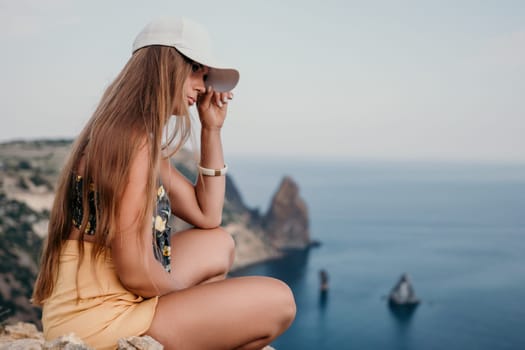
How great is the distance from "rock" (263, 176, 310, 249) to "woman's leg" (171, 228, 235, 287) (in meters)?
68.2

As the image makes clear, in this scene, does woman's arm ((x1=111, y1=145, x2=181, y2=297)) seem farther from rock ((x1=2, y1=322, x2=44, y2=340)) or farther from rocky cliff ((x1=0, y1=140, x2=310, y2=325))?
rocky cliff ((x1=0, y1=140, x2=310, y2=325))

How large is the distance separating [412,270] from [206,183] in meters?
60.6

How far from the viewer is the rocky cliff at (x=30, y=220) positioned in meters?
27.1

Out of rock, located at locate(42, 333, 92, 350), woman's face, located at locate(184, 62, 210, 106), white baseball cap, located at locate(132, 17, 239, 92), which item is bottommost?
rock, located at locate(42, 333, 92, 350)

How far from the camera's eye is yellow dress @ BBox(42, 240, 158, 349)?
5.92ft

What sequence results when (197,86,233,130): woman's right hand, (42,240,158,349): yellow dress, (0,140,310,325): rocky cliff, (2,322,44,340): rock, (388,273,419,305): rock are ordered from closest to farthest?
1. (42,240,158,349): yellow dress
2. (197,86,233,130): woman's right hand
3. (2,322,44,340): rock
4. (0,140,310,325): rocky cliff
5. (388,273,419,305): rock

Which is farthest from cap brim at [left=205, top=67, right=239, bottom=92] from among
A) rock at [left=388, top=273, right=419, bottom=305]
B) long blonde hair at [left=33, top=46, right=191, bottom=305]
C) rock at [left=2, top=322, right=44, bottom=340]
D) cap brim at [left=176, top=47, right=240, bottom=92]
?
rock at [left=388, top=273, right=419, bottom=305]

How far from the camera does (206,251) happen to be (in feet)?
8.18

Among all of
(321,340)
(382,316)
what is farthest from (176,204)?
(382,316)

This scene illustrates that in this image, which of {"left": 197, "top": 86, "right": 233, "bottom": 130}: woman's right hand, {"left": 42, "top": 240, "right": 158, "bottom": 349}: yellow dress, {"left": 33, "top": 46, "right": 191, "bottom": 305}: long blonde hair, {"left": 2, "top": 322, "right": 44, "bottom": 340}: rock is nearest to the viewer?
{"left": 33, "top": 46, "right": 191, "bottom": 305}: long blonde hair

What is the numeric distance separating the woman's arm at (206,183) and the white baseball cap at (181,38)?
0.53 m

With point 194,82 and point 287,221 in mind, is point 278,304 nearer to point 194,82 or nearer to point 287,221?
point 194,82

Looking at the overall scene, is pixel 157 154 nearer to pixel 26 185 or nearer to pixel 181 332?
pixel 181 332

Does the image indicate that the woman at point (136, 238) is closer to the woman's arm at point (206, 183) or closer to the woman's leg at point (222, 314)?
the woman's leg at point (222, 314)
